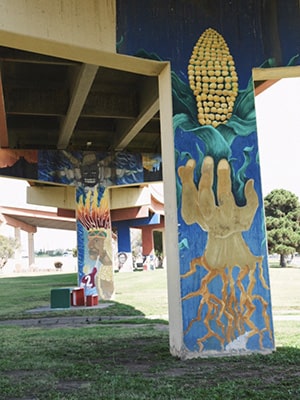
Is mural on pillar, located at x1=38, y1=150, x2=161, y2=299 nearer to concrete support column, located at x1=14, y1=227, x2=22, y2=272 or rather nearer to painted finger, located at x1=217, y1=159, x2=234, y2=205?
painted finger, located at x1=217, y1=159, x2=234, y2=205

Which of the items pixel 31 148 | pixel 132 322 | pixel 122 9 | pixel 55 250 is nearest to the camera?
pixel 122 9

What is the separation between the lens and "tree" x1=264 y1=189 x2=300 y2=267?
33.5 meters

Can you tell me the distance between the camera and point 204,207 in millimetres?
7164

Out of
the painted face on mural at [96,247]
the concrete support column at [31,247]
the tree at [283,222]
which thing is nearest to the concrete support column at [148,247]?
the tree at [283,222]

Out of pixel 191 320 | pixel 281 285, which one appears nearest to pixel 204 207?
pixel 191 320

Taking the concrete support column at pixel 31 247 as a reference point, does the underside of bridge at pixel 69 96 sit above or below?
above

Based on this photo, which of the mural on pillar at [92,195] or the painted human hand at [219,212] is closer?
the painted human hand at [219,212]

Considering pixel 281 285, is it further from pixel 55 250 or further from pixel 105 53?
pixel 55 250

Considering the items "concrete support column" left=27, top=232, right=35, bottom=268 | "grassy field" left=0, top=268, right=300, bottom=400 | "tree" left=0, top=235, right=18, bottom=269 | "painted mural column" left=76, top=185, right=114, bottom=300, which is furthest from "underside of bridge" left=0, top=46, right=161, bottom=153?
"concrete support column" left=27, top=232, right=35, bottom=268

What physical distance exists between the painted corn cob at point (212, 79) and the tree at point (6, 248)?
41231 mm

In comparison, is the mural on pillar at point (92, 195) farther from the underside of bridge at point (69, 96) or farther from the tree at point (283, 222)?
the tree at point (283, 222)

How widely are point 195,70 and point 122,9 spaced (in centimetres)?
143

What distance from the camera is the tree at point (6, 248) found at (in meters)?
45.9

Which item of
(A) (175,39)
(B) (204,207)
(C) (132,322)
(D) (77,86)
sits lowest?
(C) (132,322)
